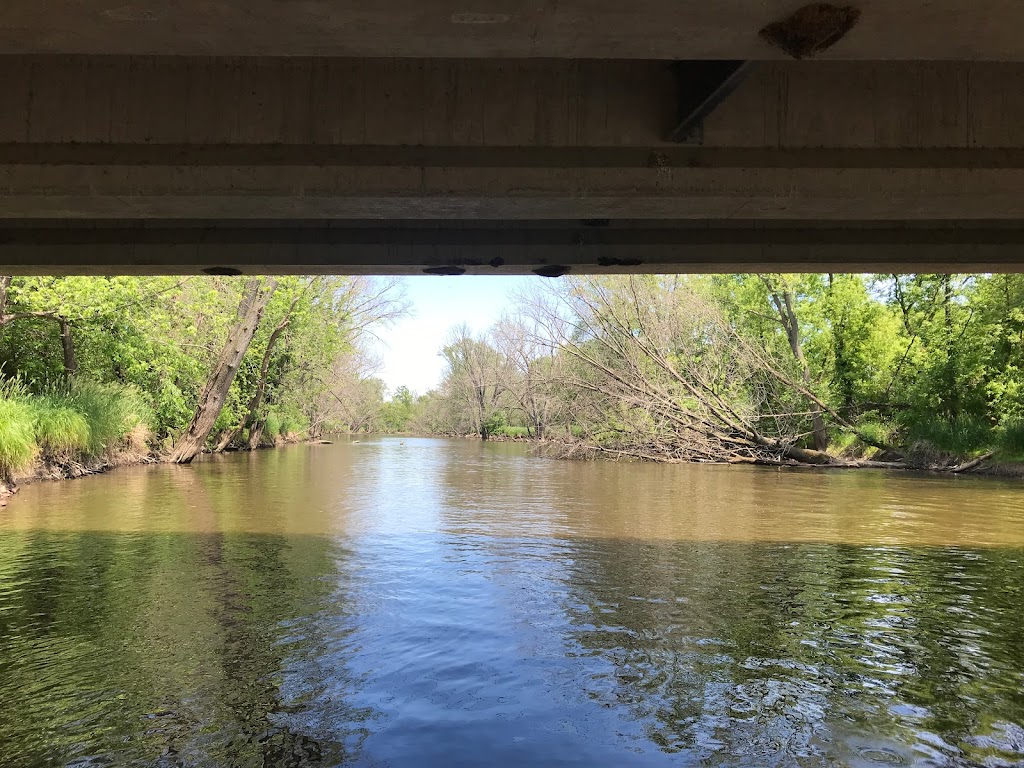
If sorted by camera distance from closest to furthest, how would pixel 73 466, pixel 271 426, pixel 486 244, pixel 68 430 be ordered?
pixel 486 244, pixel 68 430, pixel 73 466, pixel 271 426

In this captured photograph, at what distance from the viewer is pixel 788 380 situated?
2569 centimetres

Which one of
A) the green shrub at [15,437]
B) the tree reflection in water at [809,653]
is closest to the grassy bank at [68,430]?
the green shrub at [15,437]

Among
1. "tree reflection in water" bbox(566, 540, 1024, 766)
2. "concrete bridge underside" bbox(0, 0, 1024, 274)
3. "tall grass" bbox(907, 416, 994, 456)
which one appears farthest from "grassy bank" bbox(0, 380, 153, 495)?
"tall grass" bbox(907, 416, 994, 456)

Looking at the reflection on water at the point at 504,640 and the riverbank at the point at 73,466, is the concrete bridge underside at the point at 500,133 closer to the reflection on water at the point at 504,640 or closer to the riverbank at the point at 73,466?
the reflection on water at the point at 504,640

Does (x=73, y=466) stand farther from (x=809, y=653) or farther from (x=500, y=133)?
(x=809, y=653)

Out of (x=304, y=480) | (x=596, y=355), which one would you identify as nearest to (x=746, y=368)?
(x=596, y=355)

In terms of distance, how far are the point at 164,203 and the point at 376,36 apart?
9.80 ft

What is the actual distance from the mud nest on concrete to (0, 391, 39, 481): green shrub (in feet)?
53.4

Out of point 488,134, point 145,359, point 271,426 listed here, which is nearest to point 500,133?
point 488,134

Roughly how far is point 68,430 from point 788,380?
2282cm

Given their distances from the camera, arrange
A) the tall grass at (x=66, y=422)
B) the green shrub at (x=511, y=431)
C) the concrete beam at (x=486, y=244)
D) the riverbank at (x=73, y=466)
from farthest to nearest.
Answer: the green shrub at (x=511, y=431) → the riverbank at (x=73, y=466) → the tall grass at (x=66, y=422) → the concrete beam at (x=486, y=244)

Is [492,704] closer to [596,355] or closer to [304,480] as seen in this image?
[304,480]

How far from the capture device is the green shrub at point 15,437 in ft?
48.2

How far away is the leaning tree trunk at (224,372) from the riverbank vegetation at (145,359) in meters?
0.04
